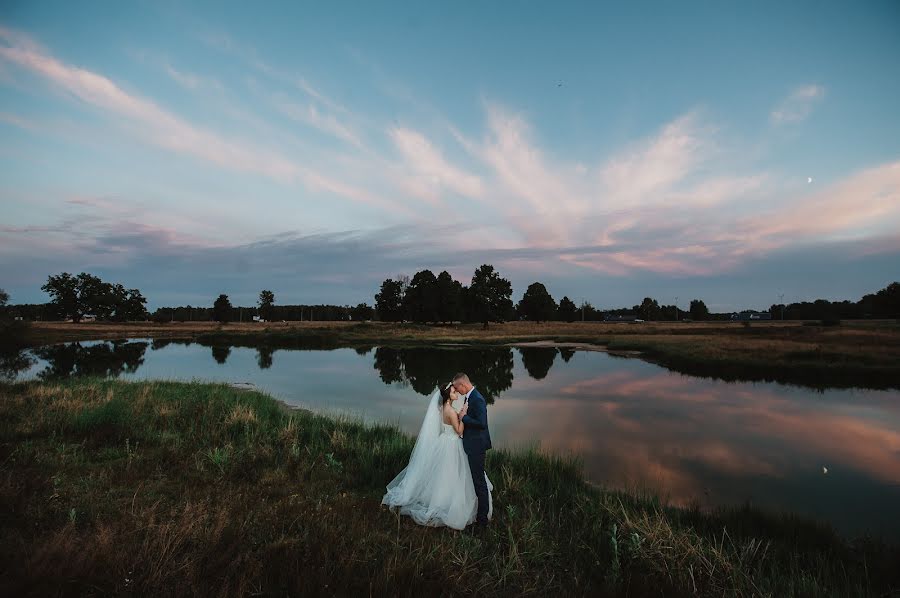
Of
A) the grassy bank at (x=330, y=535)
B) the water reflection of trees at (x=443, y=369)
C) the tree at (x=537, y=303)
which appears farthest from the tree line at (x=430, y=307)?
the grassy bank at (x=330, y=535)

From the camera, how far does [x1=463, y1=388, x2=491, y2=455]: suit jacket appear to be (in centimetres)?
722

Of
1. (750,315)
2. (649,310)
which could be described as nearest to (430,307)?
(649,310)

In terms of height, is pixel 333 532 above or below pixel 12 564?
below

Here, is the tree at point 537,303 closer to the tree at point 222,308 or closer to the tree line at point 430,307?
the tree line at point 430,307

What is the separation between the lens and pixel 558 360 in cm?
4466

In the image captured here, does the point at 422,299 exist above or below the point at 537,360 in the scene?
above

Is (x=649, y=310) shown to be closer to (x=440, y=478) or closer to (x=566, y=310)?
(x=566, y=310)

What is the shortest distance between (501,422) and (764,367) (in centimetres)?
2617

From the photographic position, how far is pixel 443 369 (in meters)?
35.8

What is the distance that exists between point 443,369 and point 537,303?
89.5 meters

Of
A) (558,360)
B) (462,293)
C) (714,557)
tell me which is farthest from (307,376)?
(462,293)

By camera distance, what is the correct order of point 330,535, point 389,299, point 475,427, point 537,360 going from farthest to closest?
1. point 389,299
2. point 537,360
3. point 475,427
4. point 330,535

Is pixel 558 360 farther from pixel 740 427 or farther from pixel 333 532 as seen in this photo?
pixel 333 532

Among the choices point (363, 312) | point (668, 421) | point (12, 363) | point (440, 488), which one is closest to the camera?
point (440, 488)
